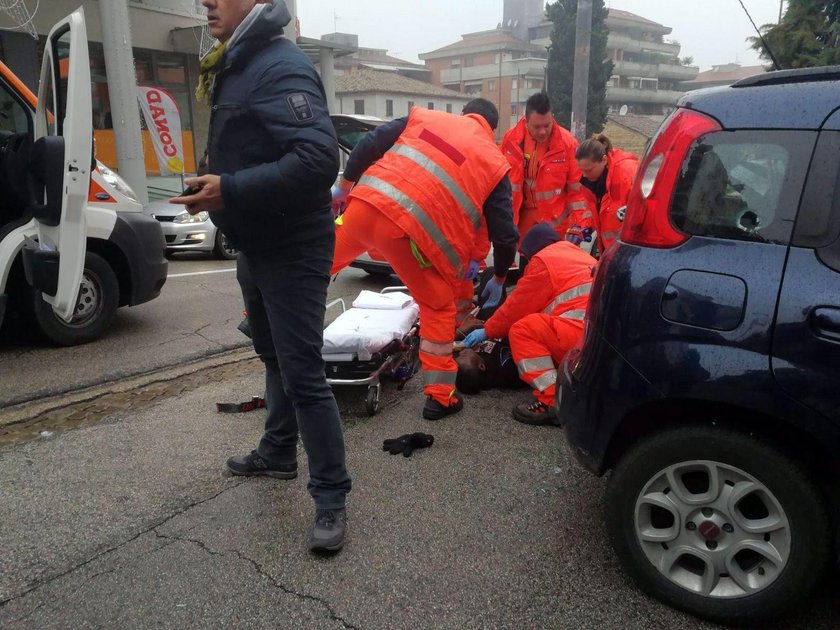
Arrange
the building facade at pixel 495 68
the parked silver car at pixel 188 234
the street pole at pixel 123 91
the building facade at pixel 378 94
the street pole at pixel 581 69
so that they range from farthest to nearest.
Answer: the building facade at pixel 495 68
the building facade at pixel 378 94
the street pole at pixel 581 69
the street pole at pixel 123 91
the parked silver car at pixel 188 234

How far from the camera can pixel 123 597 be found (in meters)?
2.28

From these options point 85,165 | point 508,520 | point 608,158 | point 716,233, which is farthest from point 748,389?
point 608,158

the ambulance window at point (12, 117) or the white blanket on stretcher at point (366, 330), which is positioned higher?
the ambulance window at point (12, 117)

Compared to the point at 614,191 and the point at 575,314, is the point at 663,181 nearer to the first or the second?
the point at 575,314

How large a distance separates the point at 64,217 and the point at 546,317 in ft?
8.56

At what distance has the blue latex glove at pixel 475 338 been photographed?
4.36 metres

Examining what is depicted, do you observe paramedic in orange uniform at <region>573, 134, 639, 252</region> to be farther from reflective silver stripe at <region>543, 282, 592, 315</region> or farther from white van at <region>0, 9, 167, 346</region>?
white van at <region>0, 9, 167, 346</region>

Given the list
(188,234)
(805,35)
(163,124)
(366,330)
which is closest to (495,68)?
(163,124)

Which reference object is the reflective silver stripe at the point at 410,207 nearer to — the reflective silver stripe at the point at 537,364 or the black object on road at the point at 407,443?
the reflective silver stripe at the point at 537,364

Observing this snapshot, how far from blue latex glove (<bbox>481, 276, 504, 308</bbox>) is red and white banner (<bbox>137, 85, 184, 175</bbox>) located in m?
11.0

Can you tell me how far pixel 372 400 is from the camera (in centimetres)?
388

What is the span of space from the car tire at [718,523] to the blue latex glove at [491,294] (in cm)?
268

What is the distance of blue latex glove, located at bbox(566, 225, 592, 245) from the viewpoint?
5938mm

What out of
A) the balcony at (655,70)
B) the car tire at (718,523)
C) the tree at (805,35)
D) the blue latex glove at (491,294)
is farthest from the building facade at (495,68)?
the car tire at (718,523)
